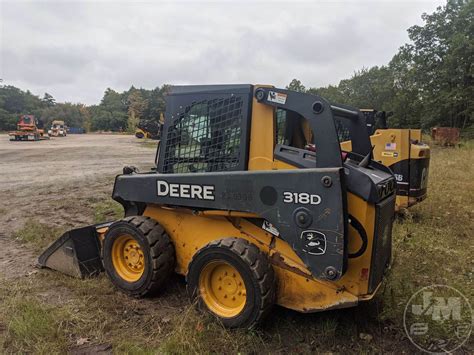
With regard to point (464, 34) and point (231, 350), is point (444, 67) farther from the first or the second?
point (231, 350)

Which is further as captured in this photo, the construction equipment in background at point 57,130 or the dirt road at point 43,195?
the construction equipment in background at point 57,130

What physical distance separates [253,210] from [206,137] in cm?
91

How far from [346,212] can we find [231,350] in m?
1.35

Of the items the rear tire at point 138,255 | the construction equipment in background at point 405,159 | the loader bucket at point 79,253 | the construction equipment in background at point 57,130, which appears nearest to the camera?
the rear tire at point 138,255

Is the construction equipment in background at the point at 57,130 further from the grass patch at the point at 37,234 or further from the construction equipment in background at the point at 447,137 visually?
the grass patch at the point at 37,234

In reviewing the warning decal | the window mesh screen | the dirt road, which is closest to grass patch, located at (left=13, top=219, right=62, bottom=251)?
the dirt road

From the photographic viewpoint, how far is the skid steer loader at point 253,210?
3027 millimetres

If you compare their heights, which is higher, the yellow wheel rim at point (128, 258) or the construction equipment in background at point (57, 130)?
the construction equipment in background at point (57, 130)

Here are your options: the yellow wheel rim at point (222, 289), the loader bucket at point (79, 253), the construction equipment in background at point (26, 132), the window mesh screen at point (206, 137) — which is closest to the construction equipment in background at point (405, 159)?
the window mesh screen at point (206, 137)

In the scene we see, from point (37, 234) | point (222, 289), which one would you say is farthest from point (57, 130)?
point (222, 289)

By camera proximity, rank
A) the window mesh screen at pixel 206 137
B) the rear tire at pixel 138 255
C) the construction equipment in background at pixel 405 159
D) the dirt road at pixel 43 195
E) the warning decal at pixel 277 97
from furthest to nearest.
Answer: the construction equipment in background at pixel 405 159, the dirt road at pixel 43 195, the rear tire at pixel 138 255, the window mesh screen at pixel 206 137, the warning decal at pixel 277 97

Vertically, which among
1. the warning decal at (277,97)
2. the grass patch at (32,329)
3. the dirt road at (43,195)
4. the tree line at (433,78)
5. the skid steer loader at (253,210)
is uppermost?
the tree line at (433,78)

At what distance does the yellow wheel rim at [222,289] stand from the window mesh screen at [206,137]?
0.88m

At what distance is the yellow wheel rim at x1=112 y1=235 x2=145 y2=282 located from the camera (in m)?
4.06
